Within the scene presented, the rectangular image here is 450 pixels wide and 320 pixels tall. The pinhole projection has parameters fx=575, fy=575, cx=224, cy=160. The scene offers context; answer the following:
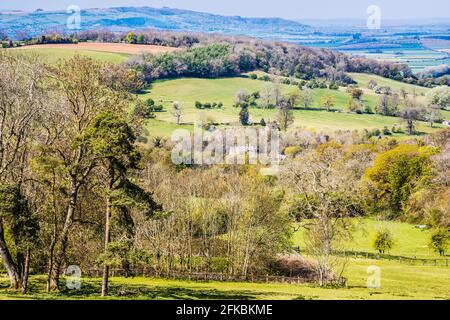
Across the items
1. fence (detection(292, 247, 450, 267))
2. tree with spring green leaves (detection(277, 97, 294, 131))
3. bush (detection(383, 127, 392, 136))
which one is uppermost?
A: tree with spring green leaves (detection(277, 97, 294, 131))

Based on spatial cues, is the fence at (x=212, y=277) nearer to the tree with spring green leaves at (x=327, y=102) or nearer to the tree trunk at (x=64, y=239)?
the tree trunk at (x=64, y=239)

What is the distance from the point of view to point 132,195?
29.2 m

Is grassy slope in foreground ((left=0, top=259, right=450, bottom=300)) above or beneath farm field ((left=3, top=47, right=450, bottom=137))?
beneath

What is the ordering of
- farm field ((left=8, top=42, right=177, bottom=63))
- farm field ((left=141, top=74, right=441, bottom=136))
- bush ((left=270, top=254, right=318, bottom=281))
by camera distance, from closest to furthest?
bush ((left=270, top=254, right=318, bottom=281)) < farm field ((left=141, top=74, right=441, bottom=136)) < farm field ((left=8, top=42, right=177, bottom=63))

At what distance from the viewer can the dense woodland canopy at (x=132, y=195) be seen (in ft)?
97.1

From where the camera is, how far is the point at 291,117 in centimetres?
13762

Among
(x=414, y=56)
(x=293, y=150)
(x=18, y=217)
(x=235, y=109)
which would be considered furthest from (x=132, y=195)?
(x=414, y=56)

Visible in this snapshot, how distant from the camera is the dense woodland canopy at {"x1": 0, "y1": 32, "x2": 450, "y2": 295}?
97.1 ft

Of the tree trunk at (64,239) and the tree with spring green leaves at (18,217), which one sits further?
the tree trunk at (64,239)

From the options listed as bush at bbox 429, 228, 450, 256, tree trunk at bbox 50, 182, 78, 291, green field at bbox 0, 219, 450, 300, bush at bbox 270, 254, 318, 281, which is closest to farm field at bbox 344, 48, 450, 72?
green field at bbox 0, 219, 450, 300

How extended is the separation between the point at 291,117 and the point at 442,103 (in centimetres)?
4549

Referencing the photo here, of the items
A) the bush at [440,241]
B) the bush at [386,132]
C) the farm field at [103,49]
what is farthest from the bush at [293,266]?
the farm field at [103,49]

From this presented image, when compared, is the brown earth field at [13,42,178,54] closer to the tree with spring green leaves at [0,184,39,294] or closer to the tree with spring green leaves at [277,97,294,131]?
the tree with spring green leaves at [277,97,294,131]

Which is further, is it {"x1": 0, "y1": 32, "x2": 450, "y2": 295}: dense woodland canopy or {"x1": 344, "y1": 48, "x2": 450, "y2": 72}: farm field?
{"x1": 344, "y1": 48, "x2": 450, "y2": 72}: farm field
